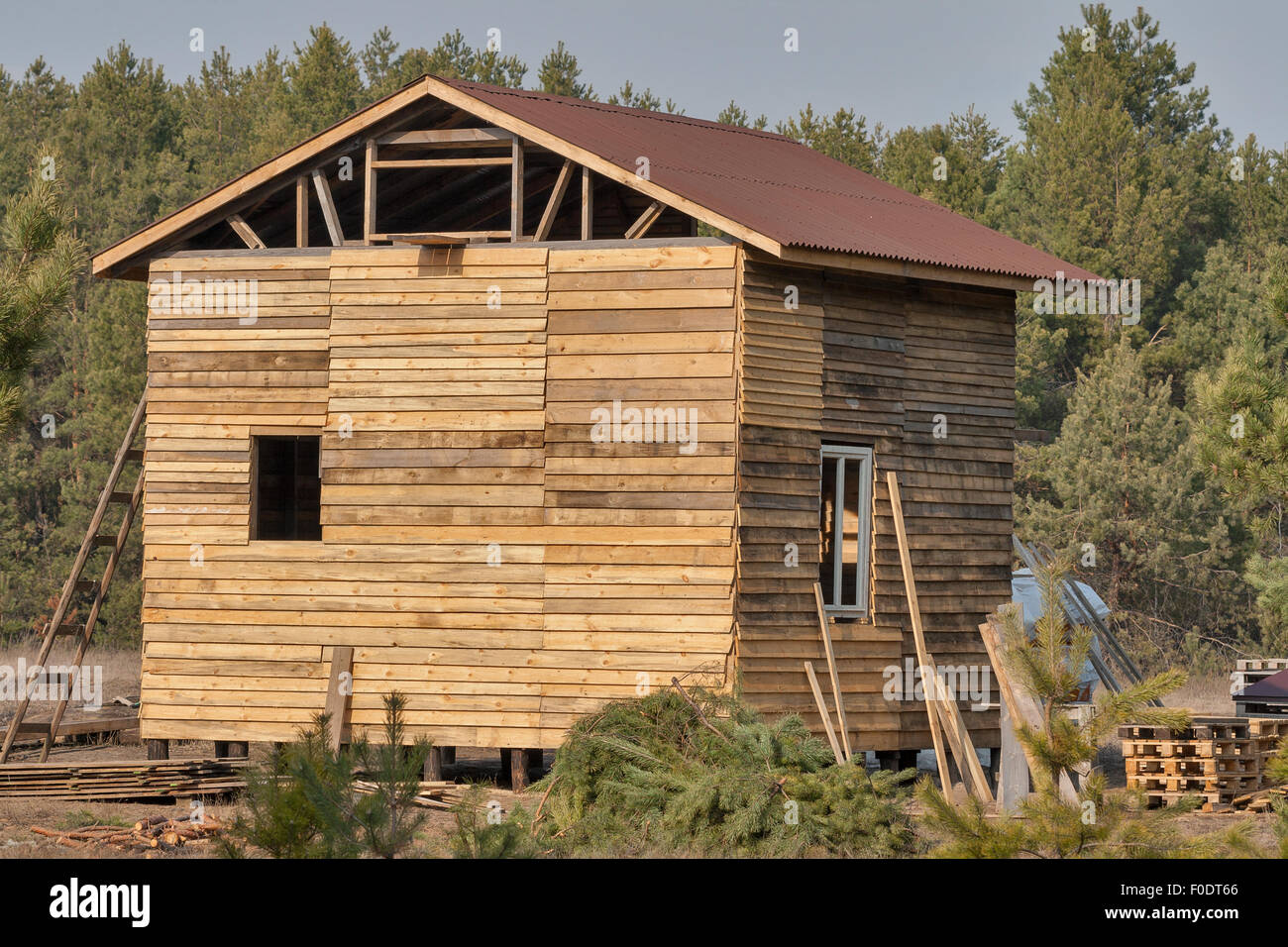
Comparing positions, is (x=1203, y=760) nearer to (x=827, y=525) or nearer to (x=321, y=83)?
(x=827, y=525)

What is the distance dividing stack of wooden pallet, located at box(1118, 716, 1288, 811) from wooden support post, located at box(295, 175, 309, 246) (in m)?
9.59

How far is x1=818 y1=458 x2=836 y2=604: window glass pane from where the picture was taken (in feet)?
49.5

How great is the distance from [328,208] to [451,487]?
125 inches

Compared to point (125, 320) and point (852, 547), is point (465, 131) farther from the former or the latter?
point (125, 320)

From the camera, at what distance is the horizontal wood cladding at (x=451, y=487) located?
1408 centimetres

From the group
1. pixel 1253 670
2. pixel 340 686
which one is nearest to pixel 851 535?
pixel 340 686

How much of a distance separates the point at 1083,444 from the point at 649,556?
20468 mm

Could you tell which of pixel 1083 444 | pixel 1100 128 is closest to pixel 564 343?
pixel 1083 444

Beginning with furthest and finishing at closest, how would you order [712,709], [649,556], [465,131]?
[465,131]
[649,556]
[712,709]

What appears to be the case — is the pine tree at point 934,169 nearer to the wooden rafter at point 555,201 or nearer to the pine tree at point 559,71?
the pine tree at point 559,71

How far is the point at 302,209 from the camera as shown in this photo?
15.5 m

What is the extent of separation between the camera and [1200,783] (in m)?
14.6

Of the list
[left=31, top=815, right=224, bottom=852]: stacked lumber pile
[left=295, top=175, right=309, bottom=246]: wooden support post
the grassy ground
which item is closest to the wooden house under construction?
[left=295, top=175, right=309, bottom=246]: wooden support post

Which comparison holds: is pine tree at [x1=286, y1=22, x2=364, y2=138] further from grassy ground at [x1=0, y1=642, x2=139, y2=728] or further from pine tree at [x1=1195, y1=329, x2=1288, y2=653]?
pine tree at [x1=1195, y1=329, x2=1288, y2=653]
